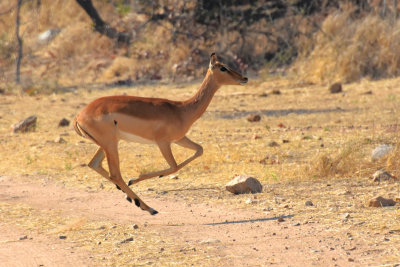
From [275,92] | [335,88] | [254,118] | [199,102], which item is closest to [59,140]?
[254,118]

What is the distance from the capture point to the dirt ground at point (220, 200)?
5.34 metres

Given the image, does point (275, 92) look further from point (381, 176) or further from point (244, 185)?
point (244, 185)

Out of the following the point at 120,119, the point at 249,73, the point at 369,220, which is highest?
the point at 120,119

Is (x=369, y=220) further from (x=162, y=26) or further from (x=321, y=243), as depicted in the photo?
(x=162, y=26)

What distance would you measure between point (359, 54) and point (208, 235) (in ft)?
37.5

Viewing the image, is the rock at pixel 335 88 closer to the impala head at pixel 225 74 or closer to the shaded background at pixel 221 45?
the shaded background at pixel 221 45

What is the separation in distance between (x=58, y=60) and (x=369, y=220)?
A: 1706 cm

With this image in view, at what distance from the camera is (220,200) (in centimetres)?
713

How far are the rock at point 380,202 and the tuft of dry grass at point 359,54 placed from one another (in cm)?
1027

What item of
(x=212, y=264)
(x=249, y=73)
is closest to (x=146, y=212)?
(x=212, y=264)

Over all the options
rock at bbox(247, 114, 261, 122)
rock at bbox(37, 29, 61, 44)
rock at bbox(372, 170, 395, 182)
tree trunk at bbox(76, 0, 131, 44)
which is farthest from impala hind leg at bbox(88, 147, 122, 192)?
rock at bbox(37, 29, 61, 44)

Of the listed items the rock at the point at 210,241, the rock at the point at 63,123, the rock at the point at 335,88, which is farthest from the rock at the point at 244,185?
the rock at the point at 335,88

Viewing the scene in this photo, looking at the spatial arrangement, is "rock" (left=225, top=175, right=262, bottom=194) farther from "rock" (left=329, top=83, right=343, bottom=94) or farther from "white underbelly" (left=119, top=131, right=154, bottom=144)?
"rock" (left=329, top=83, right=343, bottom=94)

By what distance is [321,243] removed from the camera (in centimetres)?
539
